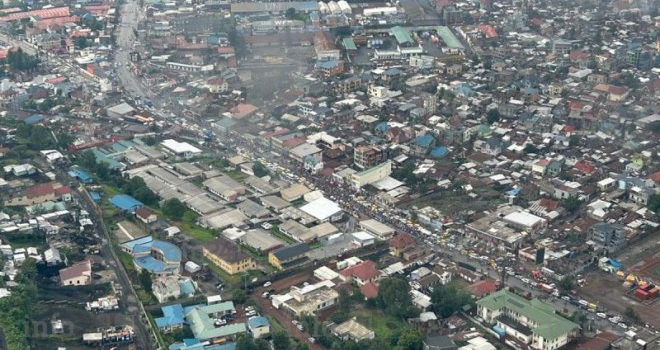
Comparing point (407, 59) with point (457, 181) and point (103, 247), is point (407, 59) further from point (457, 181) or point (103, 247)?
point (103, 247)

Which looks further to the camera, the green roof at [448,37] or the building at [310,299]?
the green roof at [448,37]

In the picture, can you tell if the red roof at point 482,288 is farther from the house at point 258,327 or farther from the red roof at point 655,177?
the red roof at point 655,177

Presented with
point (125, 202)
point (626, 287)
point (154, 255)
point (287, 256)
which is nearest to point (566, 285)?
point (626, 287)

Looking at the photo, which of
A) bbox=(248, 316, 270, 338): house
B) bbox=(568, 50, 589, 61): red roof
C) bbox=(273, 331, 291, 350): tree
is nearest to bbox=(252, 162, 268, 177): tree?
bbox=(248, 316, 270, 338): house

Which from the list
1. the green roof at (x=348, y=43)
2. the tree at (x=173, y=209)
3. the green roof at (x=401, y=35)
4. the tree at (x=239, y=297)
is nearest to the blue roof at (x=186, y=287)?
the tree at (x=239, y=297)

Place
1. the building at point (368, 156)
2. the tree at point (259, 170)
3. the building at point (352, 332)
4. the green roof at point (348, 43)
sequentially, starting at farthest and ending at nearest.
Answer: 1. the green roof at point (348, 43)
2. the building at point (368, 156)
3. the tree at point (259, 170)
4. the building at point (352, 332)

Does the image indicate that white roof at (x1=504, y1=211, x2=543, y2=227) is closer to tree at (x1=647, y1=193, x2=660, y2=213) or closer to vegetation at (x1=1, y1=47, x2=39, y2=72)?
tree at (x1=647, y1=193, x2=660, y2=213)
